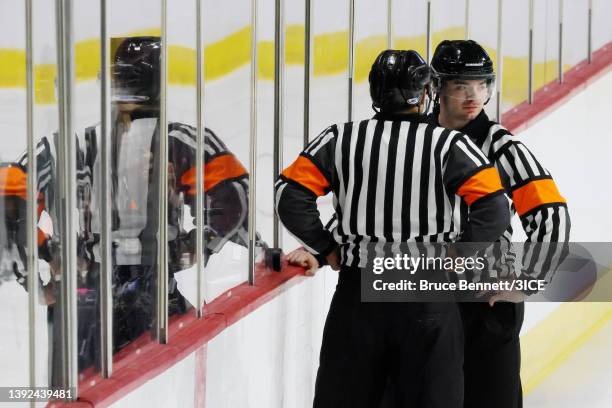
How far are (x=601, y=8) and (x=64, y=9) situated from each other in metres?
3.53

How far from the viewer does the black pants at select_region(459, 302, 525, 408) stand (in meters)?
2.72

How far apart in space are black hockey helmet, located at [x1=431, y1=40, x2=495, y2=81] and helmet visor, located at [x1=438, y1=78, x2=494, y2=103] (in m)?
0.01

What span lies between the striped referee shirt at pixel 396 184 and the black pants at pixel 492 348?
326 millimetres

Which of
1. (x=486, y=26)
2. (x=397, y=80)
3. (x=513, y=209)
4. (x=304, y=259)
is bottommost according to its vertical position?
(x=304, y=259)

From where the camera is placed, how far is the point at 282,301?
9.86 feet

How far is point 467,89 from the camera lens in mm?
2773

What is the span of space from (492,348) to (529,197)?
1.27 feet

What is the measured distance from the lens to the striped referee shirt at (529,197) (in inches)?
103

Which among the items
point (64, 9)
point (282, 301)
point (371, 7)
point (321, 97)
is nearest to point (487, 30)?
point (371, 7)

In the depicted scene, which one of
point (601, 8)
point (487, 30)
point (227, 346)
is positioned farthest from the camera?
point (601, 8)

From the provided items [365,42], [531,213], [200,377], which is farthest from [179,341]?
[365,42]

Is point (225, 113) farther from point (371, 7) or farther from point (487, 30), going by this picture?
point (487, 30)

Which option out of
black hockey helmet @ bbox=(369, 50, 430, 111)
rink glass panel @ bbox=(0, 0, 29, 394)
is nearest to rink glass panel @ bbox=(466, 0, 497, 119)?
black hockey helmet @ bbox=(369, 50, 430, 111)

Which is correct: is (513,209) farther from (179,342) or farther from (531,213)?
(179,342)
